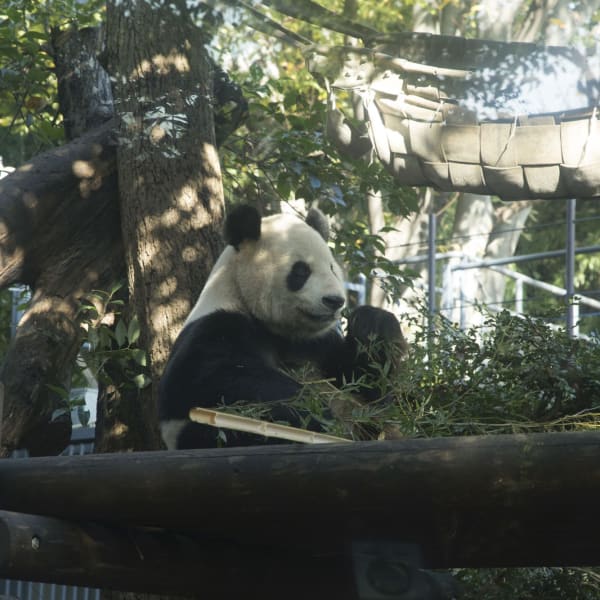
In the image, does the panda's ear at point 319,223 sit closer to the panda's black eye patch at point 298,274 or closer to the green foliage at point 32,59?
the panda's black eye patch at point 298,274

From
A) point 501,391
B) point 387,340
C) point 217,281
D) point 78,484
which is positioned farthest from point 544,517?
point 217,281

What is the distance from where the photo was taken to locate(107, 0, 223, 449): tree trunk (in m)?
5.05

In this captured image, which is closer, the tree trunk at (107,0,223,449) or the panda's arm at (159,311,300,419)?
the panda's arm at (159,311,300,419)

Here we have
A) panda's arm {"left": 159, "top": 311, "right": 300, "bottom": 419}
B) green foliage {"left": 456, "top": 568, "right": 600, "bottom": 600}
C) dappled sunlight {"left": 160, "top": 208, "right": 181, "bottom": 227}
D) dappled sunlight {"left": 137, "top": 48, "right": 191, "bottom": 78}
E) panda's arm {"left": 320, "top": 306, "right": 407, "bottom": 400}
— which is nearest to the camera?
green foliage {"left": 456, "top": 568, "right": 600, "bottom": 600}

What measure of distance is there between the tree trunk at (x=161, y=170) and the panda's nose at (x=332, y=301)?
0.91 meters

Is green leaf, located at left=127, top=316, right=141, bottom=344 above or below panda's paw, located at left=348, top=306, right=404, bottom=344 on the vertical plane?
below

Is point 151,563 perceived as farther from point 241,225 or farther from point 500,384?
point 241,225

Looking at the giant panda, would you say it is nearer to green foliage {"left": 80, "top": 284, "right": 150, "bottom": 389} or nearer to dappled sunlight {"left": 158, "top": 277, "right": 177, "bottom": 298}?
dappled sunlight {"left": 158, "top": 277, "right": 177, "bottom": 298}

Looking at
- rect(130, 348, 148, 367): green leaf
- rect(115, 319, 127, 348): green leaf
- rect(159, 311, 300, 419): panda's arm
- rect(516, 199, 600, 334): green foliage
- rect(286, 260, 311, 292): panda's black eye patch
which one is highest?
rect(286, 260, 311, 292): panda's black eye patch

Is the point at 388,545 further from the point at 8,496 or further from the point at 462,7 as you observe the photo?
the point at 462,7

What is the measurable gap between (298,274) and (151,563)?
2.11m

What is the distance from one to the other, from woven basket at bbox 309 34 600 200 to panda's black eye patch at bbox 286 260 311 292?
0.63 meters

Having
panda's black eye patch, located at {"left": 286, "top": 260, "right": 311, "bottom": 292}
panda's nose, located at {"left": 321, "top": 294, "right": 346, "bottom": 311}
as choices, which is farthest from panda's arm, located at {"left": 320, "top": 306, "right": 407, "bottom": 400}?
panda's black eye patch, located at {"left": 286, "top": 260, "right": 311, "bottom": 292}

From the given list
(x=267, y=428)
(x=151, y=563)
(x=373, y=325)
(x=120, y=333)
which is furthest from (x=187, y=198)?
(x=151, y=563)
